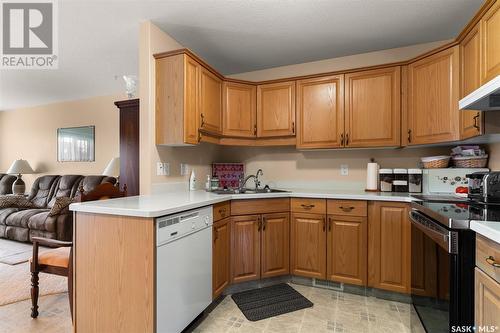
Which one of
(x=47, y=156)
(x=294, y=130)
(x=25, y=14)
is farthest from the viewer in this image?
(x=47, y=156)

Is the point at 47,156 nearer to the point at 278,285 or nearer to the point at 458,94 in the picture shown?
the point at 278,285

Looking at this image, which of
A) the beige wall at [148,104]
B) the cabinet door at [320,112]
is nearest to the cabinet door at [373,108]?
the cabinet door at [320,112]

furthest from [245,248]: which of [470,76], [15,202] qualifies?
[15,202]

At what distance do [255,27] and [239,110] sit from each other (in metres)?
0.86

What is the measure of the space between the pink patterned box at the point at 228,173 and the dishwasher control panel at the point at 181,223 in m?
1.20

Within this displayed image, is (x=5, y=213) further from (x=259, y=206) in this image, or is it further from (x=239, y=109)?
(x=259, y=206)

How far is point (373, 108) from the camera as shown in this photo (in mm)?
2439

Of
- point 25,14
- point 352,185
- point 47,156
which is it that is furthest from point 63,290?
point 47,156

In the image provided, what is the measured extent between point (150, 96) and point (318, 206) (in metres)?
1.83

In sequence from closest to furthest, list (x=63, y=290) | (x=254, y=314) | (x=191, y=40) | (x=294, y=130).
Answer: (x=254, y=314) < (x=63, y=290) < (x=191, y=40) < (x=294, y=130)

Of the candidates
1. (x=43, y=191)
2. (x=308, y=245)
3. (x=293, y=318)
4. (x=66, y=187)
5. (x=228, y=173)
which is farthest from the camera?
(x=43, y=191)

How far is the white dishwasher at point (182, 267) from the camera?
4.54 ft

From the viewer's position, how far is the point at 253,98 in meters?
2.86

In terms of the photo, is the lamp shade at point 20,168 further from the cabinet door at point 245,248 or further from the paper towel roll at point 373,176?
the paper towel roll at point 373,176
